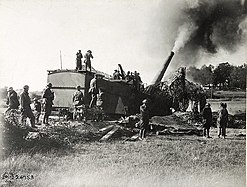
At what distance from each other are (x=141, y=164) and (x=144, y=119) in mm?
358

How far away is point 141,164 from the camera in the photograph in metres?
2.36

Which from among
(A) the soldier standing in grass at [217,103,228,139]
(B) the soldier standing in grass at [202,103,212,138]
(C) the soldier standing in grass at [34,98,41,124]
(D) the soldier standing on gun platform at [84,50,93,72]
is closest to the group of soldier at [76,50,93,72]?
(D) the soldier standing on gun platform at [84,50,93,72]

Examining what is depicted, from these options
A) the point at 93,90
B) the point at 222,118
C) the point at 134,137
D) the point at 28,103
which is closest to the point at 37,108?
the point at 28,103

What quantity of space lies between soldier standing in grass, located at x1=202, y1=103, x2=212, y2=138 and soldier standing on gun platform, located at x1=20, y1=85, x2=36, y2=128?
4.32 ft

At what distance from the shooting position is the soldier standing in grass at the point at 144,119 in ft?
8.29

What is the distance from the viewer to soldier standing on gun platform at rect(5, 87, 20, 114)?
2604 mm

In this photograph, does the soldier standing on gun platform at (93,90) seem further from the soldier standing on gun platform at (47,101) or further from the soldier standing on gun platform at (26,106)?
the soldier standing on gun platform at (26,106)

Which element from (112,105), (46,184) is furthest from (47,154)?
(112,105)

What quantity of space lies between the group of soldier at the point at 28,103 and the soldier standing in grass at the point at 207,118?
3.96 feet

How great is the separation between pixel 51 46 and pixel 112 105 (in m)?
0.68

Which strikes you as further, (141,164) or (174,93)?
(174,93)

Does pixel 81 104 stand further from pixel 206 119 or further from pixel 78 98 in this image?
pixel 206 119

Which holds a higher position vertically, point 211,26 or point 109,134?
point 211,26

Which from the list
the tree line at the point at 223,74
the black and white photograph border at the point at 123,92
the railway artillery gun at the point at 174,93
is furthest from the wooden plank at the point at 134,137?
the tree line at the point at 223,74
